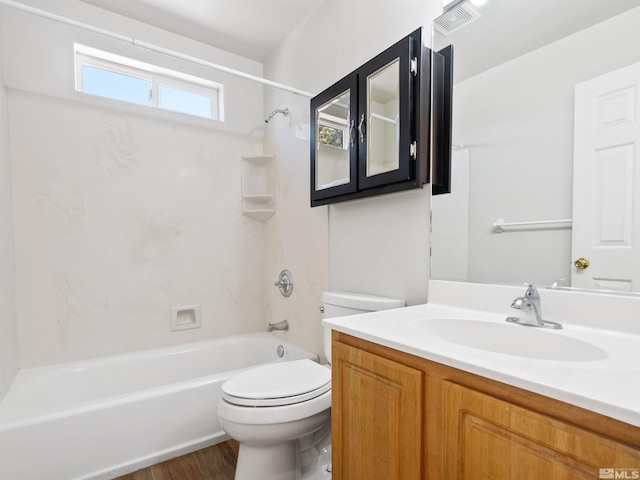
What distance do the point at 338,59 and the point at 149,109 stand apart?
4.19 ft

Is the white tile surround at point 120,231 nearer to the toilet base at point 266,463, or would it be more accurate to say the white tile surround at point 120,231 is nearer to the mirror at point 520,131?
the toilet base at point 266,463

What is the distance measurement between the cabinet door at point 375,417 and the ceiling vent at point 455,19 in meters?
1.26

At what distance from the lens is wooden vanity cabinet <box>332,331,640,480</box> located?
1.64 feet

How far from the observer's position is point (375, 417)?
854 millimetres

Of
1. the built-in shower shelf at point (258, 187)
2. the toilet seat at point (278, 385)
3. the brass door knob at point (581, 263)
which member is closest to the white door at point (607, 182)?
the brass door knob at point (581, 263)

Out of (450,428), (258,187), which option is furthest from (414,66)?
(258,187)

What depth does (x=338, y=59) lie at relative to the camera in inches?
73.7

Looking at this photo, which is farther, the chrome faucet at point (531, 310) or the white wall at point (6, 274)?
the white wall at point (6, 274)

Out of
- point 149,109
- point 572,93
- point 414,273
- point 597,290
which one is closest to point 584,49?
point 572,93

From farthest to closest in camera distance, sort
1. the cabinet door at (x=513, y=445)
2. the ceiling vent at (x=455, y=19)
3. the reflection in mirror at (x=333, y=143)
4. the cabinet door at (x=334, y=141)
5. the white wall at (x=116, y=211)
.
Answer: the white wall at (x=116, y=211) → the reflection in mirror at (x=333, y=143) → the cabinet door at (x=334, y=141) → the ceiling vent at (x=455, y=19) → the cabinet door at (x=513, y=445)

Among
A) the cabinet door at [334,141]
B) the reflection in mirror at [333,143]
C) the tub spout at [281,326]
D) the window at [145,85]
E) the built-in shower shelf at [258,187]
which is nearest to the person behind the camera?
the cabinet door at [334,141]

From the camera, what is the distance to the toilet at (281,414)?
4.05ft

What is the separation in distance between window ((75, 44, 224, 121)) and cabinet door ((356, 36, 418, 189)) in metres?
1.39

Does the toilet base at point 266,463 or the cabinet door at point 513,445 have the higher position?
the cabinet door at point 513,445
